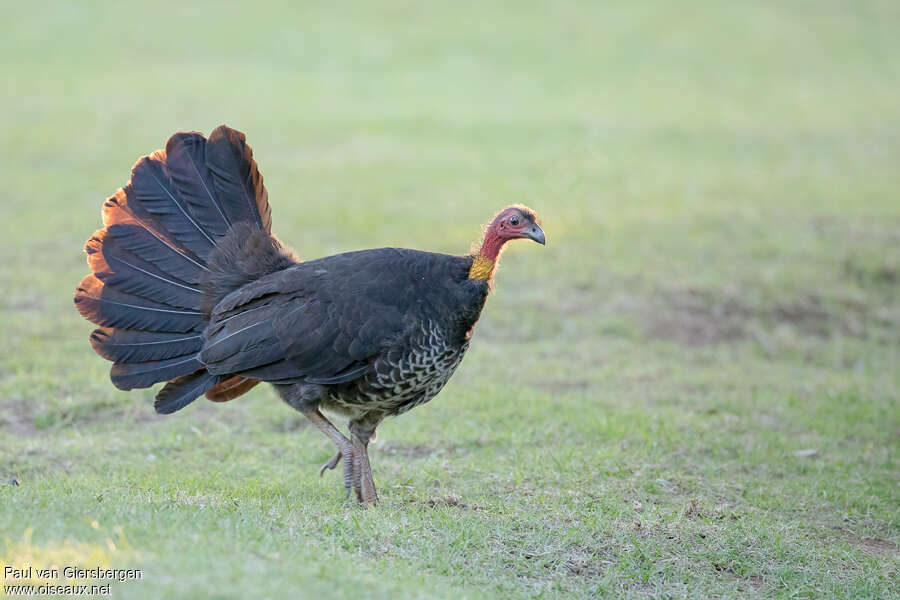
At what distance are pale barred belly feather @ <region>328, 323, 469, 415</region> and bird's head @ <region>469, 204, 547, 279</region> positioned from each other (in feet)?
1.66

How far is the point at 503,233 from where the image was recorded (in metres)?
5.94

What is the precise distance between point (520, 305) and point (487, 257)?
164 inches

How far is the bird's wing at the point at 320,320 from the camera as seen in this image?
5.64 m

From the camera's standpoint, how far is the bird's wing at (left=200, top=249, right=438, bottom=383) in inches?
222

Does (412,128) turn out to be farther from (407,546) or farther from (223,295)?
(407,546)

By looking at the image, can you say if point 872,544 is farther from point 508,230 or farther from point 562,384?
point 562,384

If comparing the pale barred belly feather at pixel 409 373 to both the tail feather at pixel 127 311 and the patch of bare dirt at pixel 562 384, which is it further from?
the patch of bare dirt at pixel 562 384

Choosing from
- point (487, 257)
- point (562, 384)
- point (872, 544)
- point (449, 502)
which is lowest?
point (872, 544)

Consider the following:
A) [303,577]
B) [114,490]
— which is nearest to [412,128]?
[114,490]

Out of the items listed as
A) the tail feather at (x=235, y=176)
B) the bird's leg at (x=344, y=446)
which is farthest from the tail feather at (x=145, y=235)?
the bird's leg at (x=344, y=446)

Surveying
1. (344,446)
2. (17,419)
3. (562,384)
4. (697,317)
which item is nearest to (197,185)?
(344,446)

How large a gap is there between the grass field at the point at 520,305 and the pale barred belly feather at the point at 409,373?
2.08ft

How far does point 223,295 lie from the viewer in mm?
6176

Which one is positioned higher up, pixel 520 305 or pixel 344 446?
pixel 520 305
